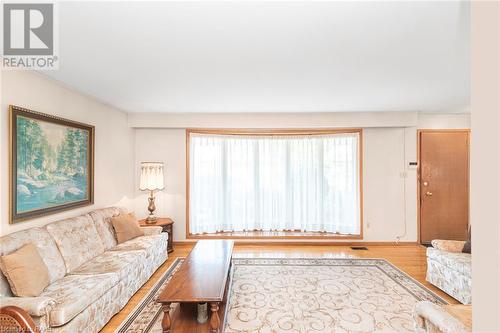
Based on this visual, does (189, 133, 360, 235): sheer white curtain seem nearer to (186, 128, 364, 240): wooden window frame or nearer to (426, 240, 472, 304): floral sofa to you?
(186, 128, 364, 240): wooden window frame

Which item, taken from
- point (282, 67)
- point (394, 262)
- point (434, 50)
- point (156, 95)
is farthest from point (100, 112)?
point (394, 262)

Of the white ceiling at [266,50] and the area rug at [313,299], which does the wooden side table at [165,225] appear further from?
the white ceiling at [266,50]

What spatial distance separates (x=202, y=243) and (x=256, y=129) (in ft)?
7.89

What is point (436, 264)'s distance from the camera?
10.1 ft

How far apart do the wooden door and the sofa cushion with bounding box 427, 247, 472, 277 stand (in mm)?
1980

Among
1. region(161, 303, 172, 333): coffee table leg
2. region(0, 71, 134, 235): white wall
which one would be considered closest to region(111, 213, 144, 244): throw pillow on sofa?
region(0, 71, 134, 235): white wall

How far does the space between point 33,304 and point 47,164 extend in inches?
64.0

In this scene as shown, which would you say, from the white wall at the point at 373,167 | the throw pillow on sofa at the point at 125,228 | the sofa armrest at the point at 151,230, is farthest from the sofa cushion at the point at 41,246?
the white wall at the point at 373,167

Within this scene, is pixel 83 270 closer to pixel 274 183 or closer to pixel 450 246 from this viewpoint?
pixel 274 183

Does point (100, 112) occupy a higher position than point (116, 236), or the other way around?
point (100, 112)

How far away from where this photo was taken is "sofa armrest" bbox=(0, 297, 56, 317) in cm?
176

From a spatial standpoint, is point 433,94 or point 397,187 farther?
point 397,187

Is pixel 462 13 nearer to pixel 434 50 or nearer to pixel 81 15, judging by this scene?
pixel 434 50

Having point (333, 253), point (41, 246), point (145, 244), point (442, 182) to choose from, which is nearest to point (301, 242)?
point (333, 253)
